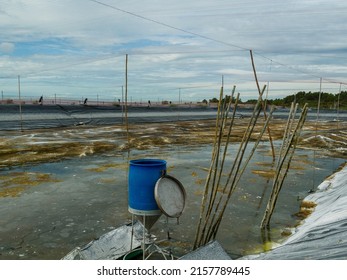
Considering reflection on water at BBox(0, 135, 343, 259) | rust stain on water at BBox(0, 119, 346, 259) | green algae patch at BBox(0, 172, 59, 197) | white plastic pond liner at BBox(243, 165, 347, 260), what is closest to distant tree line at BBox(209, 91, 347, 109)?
rust stain on water at BBox(0, 119, 346, 259)

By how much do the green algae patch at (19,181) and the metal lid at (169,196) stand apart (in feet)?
16.4

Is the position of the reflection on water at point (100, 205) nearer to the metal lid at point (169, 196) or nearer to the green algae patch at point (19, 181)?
the green algae patch at point (19, 181)

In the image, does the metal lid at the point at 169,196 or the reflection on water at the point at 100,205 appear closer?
the metal lid at the point at 169,196

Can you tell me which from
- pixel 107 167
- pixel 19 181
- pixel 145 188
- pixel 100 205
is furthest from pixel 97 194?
pixel 145 188

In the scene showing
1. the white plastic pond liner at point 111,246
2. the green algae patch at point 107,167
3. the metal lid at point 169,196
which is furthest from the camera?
the green algae patch at point 107,167

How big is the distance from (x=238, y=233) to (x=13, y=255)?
11.5 ft

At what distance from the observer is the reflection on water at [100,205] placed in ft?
18.0

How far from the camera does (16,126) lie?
81.7ft

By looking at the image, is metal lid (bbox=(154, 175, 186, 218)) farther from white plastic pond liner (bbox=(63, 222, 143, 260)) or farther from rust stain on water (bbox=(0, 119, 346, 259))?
rust stain on water (bbox=(0, 119, 346, 259))

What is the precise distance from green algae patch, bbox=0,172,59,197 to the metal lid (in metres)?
4.99

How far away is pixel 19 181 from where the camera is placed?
30.6ft

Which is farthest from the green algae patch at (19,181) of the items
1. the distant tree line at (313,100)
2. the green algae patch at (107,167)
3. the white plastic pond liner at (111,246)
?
the distant tree line at (313,100)

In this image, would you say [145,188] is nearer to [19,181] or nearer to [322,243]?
[322,243]

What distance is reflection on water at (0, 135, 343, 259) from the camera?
5.47 m
